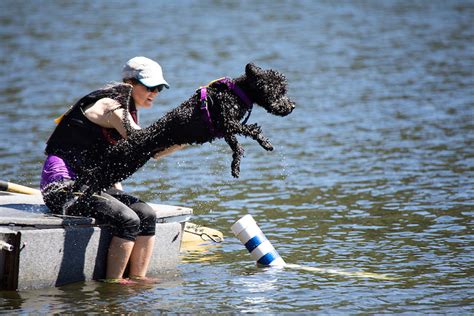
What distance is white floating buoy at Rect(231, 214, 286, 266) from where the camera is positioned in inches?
349

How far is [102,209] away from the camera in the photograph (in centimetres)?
800

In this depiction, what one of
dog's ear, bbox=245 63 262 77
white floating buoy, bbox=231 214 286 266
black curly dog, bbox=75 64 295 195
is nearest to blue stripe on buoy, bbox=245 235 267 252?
white floating buoy, bbox=231 214 286 266

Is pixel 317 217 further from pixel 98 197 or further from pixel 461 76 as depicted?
pixel 461 76

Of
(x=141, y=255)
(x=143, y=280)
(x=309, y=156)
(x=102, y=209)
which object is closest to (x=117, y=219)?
(x=102, y=209)

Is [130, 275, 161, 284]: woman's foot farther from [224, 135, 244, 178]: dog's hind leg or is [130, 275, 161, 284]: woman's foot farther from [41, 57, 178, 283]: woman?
[224, 135, 244, 178]: dog's hind leg

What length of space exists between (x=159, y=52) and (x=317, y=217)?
587 inches

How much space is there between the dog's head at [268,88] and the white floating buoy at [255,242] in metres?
1.43

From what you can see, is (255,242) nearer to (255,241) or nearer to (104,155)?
(255,241)

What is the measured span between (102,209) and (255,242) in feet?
5.09

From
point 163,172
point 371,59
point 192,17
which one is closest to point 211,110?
point 163,172

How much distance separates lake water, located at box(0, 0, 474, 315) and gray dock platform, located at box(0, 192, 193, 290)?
117mm

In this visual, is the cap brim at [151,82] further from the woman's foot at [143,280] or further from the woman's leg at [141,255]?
the woman's foot at [143,280]

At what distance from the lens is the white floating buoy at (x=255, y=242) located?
8.88 m

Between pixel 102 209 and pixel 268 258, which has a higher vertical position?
pixel 102 209
